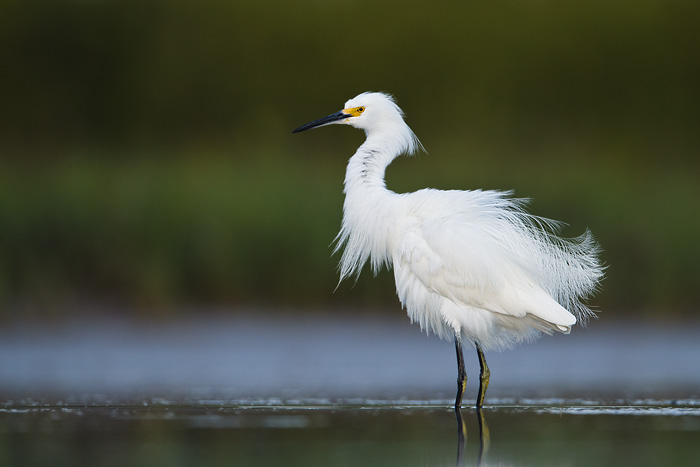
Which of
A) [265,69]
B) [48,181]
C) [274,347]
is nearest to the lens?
[274,347]

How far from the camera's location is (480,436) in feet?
16.0

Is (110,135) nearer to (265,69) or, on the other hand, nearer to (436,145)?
(265,69)

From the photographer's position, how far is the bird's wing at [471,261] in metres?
6.04

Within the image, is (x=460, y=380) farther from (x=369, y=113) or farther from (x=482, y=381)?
(x=369, y=113)

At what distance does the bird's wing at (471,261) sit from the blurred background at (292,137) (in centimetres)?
390

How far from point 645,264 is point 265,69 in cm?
555

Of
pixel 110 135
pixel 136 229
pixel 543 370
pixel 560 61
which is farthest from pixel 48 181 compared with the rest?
pixel 560 61

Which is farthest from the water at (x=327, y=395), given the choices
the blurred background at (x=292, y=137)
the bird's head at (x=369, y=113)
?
the bird's head at (x=369, y=113)

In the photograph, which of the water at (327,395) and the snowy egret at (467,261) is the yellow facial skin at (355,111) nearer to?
the snowy egret at (467,261)

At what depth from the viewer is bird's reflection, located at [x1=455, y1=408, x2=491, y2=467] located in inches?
173

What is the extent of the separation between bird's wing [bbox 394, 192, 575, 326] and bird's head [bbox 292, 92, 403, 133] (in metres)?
0.72

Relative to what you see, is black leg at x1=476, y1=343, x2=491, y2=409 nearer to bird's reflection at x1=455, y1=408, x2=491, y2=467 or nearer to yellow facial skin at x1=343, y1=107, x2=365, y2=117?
bird's reflection at x1=455, y1=408, x2=491, y2=467

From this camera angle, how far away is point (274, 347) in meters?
8.95

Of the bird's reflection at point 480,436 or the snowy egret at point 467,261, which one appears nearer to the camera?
Answer: the bird's reflection at point 480,436
